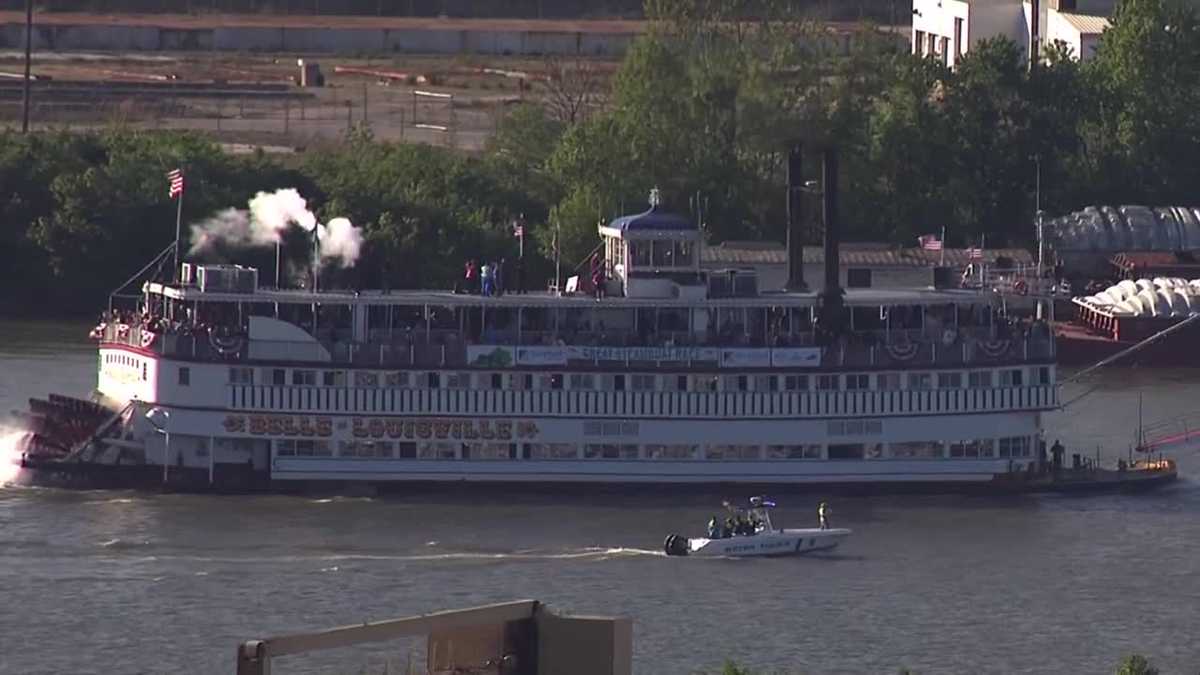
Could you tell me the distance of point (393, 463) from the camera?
6775 cm

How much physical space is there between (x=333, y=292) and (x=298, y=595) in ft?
43.0

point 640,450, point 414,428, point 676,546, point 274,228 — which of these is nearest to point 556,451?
point 640,450

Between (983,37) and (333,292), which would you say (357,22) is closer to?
(983,37)

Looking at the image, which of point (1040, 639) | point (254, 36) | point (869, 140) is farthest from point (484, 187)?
point (1040, 639)

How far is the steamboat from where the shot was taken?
6731 cm

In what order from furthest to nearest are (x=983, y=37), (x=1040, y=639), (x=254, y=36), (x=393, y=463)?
(x=254, y=36) → (x=983, y=37) → (x=393, y=463) → (x=1040, y=639)

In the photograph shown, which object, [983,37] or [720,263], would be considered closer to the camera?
[720,263]

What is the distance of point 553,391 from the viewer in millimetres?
67938

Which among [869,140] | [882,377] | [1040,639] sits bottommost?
[1040,639]

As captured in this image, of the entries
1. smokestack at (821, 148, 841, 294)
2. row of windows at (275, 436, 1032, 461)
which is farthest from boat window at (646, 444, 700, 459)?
smokestack at (821, 148, 841, 294)

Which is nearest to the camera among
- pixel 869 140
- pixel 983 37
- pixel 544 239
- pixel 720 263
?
pixel 720 263

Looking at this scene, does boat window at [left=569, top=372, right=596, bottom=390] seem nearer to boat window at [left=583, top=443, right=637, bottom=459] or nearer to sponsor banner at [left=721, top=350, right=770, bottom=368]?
boat window at [left=583, top=443, right=637, bottom=459]

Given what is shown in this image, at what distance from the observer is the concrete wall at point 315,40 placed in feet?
418

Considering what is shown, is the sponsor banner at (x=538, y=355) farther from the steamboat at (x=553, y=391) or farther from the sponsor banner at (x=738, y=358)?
the sponsor banner at (x=738, y=358)
